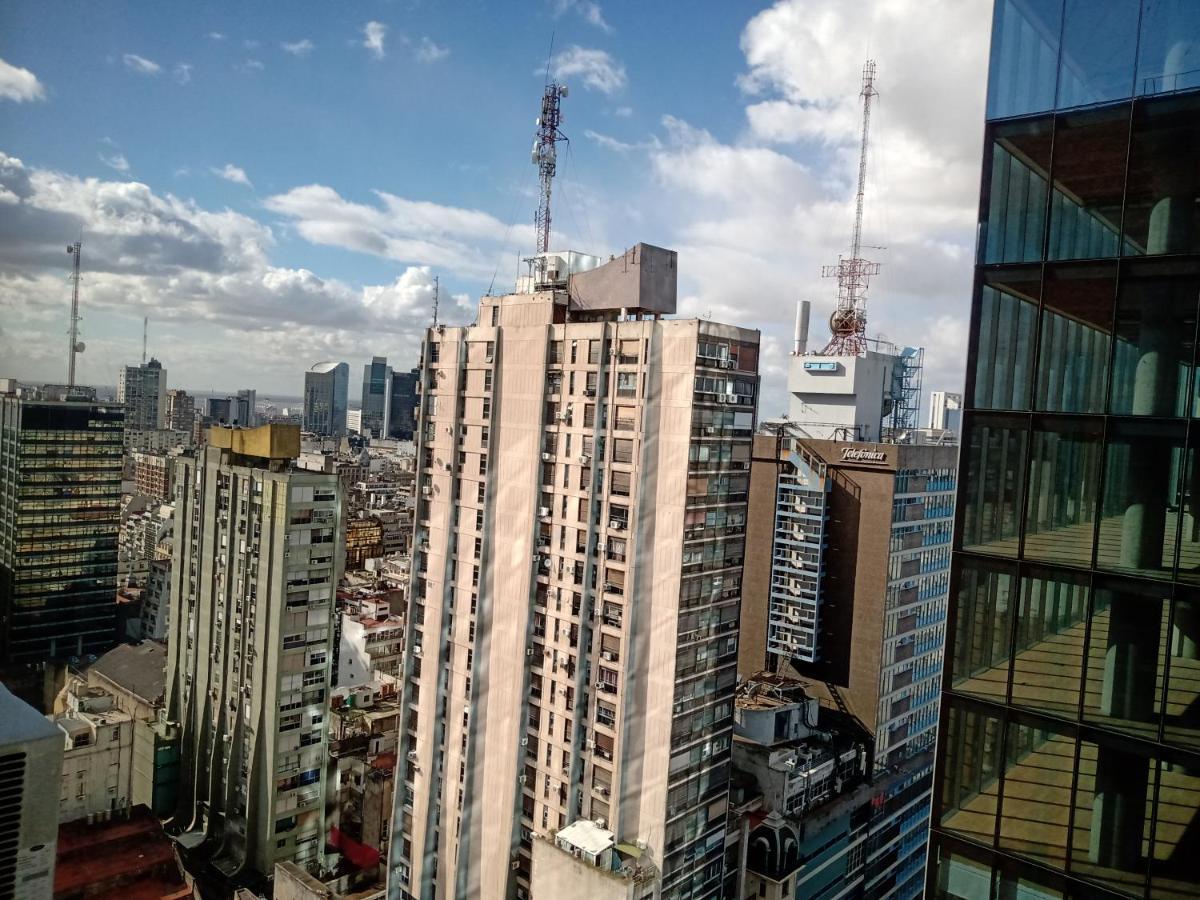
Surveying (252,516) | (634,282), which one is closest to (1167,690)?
(634,282)

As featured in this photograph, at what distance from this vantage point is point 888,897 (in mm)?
20750

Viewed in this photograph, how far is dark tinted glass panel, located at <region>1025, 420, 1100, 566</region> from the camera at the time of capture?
3.16 meters

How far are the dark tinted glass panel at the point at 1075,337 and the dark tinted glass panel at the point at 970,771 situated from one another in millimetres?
1326

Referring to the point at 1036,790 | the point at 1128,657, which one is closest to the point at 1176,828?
the point at 1036,790

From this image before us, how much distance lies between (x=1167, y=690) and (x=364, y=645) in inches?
1062

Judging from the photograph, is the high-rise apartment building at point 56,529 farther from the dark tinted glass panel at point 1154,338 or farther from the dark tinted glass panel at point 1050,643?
the dark tinted glass panel at point 1154,338

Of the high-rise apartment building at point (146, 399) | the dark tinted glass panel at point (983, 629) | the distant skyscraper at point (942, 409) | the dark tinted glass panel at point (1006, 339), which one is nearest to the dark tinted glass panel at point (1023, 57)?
the dark tinted glass panel at point (1006, 339)

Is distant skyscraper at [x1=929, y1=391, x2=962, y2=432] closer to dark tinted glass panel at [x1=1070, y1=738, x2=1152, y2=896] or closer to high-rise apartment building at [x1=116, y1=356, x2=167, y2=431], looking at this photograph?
dark tinted glass panel at [x1=1070, y1=738, x2=1152, y2=896]

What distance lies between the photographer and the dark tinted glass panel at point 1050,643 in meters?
3.18

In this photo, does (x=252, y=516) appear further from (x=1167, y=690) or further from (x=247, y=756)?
(x=1167, y=690)

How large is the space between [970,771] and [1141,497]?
132cm

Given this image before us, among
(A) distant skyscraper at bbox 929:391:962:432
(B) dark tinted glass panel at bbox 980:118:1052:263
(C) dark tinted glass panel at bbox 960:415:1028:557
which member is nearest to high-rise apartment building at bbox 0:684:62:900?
(C) dark tinted glass panel at bbox 960:415:1028:557

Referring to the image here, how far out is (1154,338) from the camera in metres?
3.05

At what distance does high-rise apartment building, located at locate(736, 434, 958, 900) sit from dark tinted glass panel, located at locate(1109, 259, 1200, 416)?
62.3ft
